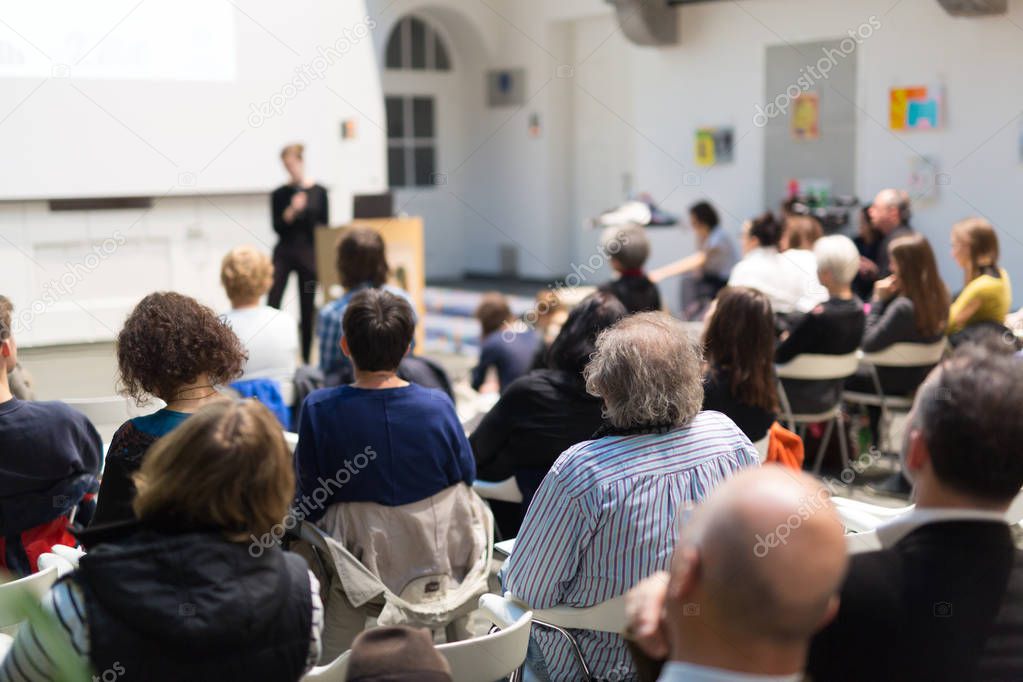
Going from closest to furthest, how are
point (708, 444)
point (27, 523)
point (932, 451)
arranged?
point (932, 451)
point (708, 444)
point (27, 523)

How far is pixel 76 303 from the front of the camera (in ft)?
29.6

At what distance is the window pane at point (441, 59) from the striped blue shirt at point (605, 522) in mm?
11061

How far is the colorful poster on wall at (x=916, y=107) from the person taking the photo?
8359mm

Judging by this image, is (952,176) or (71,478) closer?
(71,478)

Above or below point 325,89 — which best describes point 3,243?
below

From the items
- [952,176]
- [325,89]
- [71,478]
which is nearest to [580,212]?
[325,89]

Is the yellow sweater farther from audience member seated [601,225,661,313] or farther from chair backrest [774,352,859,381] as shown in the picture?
audience member seated [601,225,661,313]

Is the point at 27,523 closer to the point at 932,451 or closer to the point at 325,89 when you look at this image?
the point at 932,451

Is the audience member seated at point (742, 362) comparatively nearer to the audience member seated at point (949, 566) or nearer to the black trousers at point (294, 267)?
the audience member seated at point (949, 566)

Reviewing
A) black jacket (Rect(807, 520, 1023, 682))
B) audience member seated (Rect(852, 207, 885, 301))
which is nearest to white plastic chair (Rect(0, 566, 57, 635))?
black jacket (Rect(807, 520, 1023, 682))

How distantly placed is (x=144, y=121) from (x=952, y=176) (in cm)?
626

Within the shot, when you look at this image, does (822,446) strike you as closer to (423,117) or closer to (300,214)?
(300,214)

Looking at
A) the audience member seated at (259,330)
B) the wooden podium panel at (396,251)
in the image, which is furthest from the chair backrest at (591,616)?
the wooden podium panel at (396,251)

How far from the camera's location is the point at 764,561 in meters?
1.28
